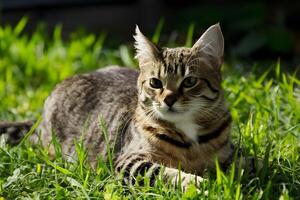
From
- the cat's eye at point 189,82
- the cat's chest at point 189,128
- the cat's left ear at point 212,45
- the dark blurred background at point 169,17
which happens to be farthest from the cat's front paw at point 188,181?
the dark blurred background at point 169,17

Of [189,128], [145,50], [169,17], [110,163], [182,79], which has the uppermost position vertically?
[169,17]

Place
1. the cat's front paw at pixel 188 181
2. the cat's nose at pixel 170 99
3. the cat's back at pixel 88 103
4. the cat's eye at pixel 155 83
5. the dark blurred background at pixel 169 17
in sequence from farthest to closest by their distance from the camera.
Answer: the dark blurred background at pixel 169 17
the cat's back at pixel 88 103
the cat's eye at pixel 155 83
the cat's nose at pixel 170 99
the cat's front paw at pixel 188 181

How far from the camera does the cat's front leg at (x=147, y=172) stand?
3.03 m

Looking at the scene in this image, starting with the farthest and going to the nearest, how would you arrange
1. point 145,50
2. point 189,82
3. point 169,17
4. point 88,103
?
1. point 169,17
2. point 88,103
3. point 145,50
4. point 189,82

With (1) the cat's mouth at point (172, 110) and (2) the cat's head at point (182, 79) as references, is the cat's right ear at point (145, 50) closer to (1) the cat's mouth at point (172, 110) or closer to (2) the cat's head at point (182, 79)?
(2) the cat's head at point (182, 79)

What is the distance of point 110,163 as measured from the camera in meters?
3.25

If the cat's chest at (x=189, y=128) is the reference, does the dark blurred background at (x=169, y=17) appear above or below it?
above

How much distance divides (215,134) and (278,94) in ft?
3.05

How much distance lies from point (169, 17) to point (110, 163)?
15.9 feet

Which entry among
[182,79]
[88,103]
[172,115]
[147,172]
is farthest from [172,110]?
[88,103]

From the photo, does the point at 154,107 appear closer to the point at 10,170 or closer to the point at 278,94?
the point at 10,170

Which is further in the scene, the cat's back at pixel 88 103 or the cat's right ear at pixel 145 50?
the cat's back at pixel 88 103

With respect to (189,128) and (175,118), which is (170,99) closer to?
(175,118)

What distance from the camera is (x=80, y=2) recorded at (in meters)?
7.59
